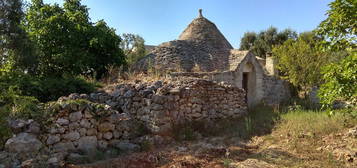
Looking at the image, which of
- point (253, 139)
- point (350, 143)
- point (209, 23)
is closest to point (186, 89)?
point (253, 139)

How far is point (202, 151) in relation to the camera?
5.39 m

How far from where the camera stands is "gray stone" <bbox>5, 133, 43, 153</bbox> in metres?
Result: 4.66

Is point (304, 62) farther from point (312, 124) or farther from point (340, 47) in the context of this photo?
point (340, 47)

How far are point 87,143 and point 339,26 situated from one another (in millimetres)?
5267

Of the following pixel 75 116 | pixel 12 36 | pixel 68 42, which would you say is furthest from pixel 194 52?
pixel 75 116

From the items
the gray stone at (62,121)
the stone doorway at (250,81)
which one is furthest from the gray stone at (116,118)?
the stone doorway at (250,81)

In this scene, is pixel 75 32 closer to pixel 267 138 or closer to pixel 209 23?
pixel 209 23

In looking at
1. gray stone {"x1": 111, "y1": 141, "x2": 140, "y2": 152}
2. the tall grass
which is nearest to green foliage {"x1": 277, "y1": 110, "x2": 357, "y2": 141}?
the tall grass

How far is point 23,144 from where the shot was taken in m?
4.72

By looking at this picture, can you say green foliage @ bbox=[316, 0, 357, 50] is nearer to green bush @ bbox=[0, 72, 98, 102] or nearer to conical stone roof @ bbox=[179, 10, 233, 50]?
green bush @ bbox=[0, 72, 98, 102]

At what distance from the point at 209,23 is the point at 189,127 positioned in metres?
9.05

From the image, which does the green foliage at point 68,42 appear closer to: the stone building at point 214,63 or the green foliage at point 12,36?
the stone building at point 214,63

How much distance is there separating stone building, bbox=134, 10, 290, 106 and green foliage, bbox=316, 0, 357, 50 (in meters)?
6.54

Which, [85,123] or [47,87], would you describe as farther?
[47,87]
